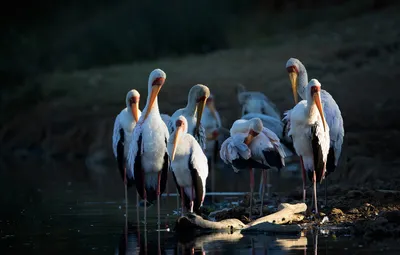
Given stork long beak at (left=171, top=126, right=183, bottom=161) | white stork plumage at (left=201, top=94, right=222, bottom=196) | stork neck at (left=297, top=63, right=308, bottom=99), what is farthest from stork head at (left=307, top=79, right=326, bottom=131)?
white stork plumage at (left=201, top=94, right=222, bottom=196)

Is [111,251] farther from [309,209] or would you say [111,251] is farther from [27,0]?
[27,0]

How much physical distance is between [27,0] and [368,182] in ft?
77.4

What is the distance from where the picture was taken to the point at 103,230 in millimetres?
13234

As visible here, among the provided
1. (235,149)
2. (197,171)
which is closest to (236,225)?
(197,171)

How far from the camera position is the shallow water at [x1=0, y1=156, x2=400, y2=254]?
11.5m

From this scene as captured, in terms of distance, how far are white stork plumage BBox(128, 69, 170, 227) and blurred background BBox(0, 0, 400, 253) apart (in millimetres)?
7485

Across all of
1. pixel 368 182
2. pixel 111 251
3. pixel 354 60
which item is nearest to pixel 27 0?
pixel 354 60

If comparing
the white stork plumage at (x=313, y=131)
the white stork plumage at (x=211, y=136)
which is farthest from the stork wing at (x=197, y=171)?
the white stork plumage at (x=211, y=136)

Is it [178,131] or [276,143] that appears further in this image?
[276,143]

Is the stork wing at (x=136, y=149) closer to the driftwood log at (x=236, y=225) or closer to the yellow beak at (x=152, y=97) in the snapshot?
the yellow beak at (x=152, y=97)

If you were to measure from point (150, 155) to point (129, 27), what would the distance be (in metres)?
22.6

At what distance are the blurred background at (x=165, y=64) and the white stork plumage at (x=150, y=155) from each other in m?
7.49

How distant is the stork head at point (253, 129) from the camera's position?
14.0 metres

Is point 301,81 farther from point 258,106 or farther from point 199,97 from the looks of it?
point 258,106
